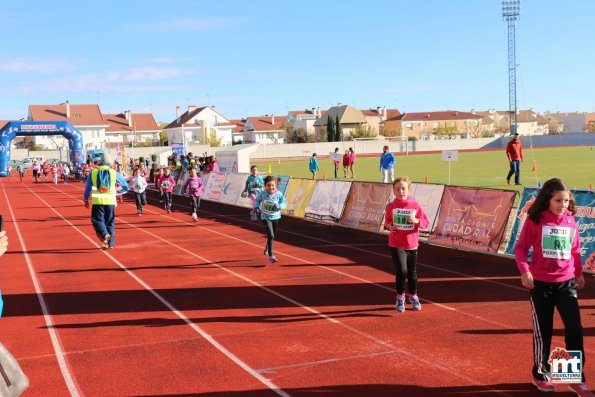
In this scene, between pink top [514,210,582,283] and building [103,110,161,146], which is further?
building [103,110,161,146]

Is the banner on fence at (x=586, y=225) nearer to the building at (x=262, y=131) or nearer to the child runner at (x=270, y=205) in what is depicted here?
the child runner at (x=270, y=205)

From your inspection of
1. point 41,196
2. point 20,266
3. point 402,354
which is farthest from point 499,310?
point 41,196

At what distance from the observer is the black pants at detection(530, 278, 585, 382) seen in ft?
16.9

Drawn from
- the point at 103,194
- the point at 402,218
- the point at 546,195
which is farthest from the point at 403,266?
the point at 103,194

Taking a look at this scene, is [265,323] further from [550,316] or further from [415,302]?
[550,316]

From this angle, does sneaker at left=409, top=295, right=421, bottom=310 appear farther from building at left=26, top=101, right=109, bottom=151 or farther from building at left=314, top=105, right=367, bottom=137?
building at left=314, top=105, right=367, bottom=137

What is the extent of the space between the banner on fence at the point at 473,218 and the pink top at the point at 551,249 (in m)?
6.92

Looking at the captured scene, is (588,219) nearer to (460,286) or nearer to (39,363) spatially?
(460,286)

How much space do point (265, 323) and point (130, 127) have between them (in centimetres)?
12493

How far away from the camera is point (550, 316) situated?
5.30 m

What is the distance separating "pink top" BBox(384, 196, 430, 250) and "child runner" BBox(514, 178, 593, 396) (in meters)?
2.69

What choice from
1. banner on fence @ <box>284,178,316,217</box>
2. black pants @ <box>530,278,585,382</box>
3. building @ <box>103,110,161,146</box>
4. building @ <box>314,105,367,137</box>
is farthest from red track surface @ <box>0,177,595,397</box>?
building @ <box>103,110,161,146</box>

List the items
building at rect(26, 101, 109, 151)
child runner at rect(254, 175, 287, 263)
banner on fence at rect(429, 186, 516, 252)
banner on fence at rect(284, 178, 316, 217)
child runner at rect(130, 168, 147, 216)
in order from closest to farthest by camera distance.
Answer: child runner at rect(254, 175, 287, 263), banner on fence at rect(429, 186, 516, 252), banner on fence at rect(284, 178, 316, 217), child runner at rect(130, 168, 147, 216), building at rect(26, 101, 109, 151)


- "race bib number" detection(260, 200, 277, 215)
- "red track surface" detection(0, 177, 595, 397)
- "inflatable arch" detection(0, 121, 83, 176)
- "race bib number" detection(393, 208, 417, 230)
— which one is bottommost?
"red track surface" detection(0, 177, 595, 397)
